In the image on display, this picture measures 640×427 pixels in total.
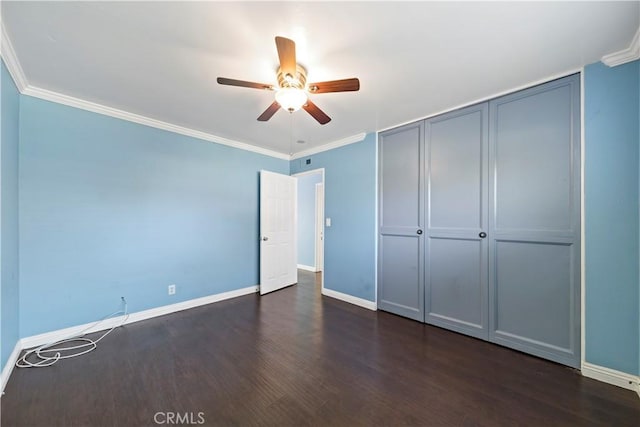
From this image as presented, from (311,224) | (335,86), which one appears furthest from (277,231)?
(335,86)

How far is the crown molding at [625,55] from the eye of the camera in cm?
169

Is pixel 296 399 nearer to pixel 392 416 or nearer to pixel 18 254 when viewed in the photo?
pixel 392 416

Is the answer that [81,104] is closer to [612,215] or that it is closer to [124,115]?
[124,115]

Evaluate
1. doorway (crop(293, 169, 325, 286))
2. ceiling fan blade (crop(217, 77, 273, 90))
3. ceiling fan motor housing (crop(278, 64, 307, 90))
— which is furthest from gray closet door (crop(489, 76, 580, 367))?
doorway (crop(293, 169, 325, 286))

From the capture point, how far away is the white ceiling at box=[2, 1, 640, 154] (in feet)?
4.78

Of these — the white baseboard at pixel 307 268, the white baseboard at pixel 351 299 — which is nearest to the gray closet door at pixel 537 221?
the white baseboard at pixel 351 299

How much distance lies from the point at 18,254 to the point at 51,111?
4.56 feet

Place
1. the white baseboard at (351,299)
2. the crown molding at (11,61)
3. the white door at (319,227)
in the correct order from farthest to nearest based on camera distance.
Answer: the white door at (319,227)
the white baseboard at (351,299)
the crown molding at (11,61)

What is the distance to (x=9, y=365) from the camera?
191 cm

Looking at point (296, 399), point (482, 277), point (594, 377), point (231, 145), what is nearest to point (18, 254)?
point (231, 145)

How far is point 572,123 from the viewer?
6.69 ft

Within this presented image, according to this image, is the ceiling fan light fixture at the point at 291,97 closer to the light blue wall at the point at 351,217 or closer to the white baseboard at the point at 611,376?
the light blue wall at the point at 351,217

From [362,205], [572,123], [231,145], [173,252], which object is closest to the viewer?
[572,123]

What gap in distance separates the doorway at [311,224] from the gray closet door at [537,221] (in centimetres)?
361
